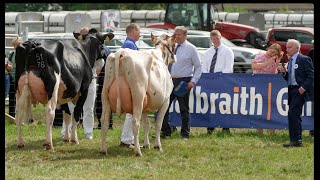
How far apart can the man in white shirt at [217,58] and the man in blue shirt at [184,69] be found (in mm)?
1256

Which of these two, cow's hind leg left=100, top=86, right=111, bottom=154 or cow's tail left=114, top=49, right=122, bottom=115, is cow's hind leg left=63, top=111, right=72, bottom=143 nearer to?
cow's hind leg left=100, top=86, right=111, bottom=154

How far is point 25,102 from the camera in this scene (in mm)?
13836

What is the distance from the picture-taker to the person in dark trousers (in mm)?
14711

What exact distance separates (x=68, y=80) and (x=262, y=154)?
3405 mm

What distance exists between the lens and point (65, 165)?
12.3m

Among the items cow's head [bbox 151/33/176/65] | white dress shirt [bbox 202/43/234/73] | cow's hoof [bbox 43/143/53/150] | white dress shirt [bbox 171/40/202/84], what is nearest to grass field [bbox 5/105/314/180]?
cow's hoof [bbox 43/143/53/150]

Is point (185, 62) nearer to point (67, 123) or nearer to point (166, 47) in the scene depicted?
point (166, 47)

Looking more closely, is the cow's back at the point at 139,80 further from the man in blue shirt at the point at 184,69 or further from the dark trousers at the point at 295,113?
the dark trousers at the point at 295,113

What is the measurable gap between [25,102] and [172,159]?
2.57 metres

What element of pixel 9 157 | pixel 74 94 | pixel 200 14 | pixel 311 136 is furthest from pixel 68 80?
pixel 200 14

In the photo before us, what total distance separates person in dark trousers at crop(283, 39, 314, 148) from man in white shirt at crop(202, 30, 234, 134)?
8.07ft

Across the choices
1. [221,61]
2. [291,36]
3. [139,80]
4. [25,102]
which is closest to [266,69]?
[221,61]
